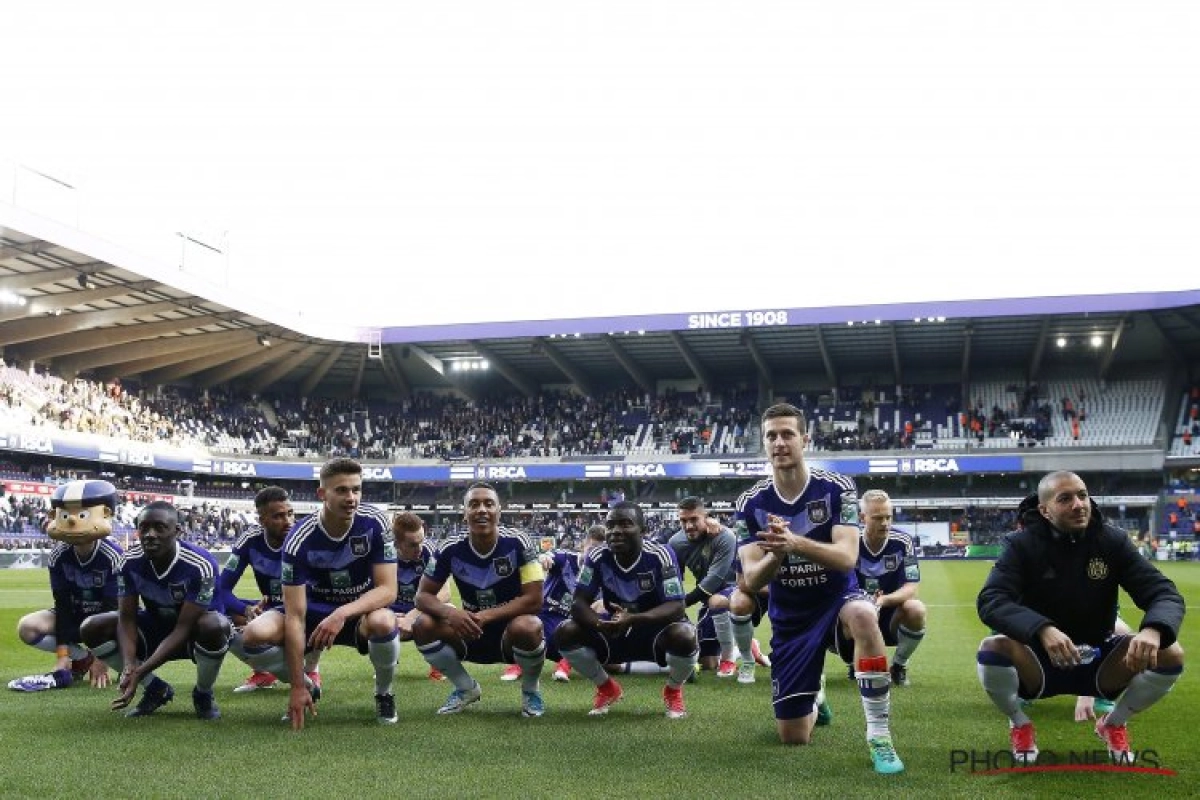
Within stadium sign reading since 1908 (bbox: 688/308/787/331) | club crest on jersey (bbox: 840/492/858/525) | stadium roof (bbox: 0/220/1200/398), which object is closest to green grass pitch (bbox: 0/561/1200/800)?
club crest on jersey (bbox: 840/492/858/525)

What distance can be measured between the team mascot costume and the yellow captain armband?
3.38m

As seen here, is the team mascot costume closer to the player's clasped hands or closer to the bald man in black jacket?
the player's clasped hands

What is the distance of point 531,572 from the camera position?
7.15m

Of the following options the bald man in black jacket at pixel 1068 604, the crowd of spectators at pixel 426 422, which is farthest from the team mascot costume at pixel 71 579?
the crowd of spectators at pixel 426 422

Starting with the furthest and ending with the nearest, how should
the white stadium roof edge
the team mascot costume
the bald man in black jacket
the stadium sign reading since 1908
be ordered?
the stadium sign reading since 1908 → the white stadium roof edge → the team mascot costume → the bald man in black jacket

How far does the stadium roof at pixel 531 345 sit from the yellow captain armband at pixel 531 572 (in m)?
30.5

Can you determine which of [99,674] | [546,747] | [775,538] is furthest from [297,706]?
[775,538]

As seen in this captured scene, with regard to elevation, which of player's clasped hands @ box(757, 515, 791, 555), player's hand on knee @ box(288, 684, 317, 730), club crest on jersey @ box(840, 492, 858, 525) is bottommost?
player's hand on knee @ box(288, 684, 317, 730)

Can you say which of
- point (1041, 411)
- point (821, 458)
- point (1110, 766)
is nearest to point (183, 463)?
point (821, 458)

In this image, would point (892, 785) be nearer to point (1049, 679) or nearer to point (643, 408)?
point (1049, 679)

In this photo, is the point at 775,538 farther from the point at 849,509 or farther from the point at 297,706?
the point at 297,706

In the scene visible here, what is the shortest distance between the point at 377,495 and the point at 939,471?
1135 inches

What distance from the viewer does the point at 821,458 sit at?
45625 millimetres

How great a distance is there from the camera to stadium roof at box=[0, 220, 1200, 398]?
3869 centimetres
